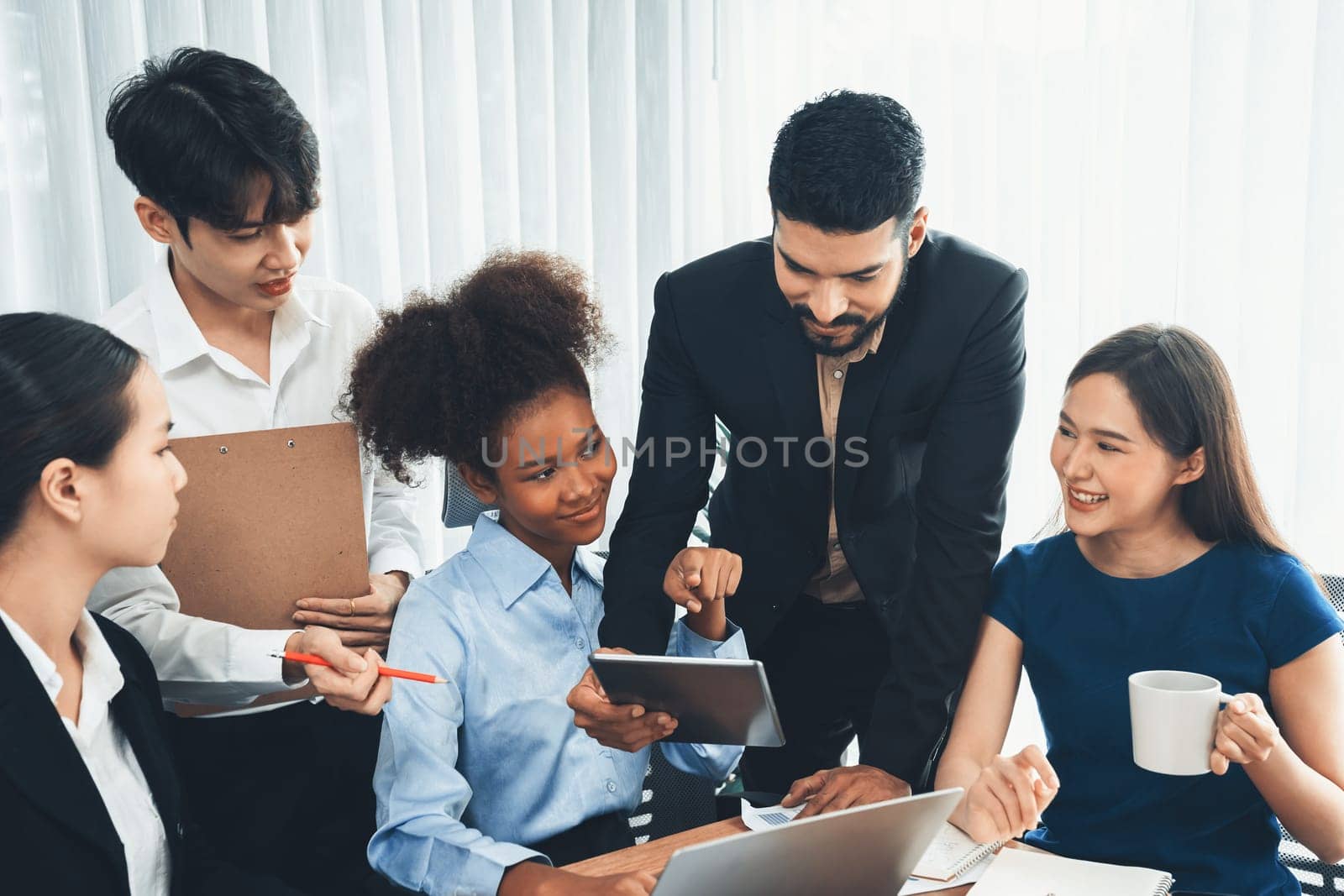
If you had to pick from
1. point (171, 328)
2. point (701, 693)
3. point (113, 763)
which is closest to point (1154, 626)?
point (701, 693)

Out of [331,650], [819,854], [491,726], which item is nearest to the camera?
[819,854]

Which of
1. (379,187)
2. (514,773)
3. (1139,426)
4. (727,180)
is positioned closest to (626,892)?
(514,773)

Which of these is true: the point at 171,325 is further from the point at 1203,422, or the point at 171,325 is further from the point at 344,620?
the point at 1203,422

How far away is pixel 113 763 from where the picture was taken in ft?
4.19

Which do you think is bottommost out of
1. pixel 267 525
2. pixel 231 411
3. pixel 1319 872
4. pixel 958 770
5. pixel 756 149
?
pixel 1319 872

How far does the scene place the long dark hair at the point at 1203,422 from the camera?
158cm

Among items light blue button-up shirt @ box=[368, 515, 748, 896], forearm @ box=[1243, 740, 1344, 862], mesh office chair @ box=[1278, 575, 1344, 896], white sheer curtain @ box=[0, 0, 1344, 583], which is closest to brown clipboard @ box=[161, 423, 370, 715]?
light blue button-up shirt @ box=[368, 515, 748, 896]

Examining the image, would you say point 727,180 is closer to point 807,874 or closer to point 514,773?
point 514,773

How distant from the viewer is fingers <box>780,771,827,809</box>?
1400 millimetres

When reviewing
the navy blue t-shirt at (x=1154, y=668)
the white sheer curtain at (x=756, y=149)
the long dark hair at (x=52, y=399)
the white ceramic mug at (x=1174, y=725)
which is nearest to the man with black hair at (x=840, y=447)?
the navy blue t-shirt at (x=1154, y=668)

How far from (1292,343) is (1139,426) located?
111 centimetres

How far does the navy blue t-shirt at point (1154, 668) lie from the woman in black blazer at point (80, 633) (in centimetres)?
104

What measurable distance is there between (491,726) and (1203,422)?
1.06 m

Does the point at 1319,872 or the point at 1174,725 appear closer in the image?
the point at 1174,725
